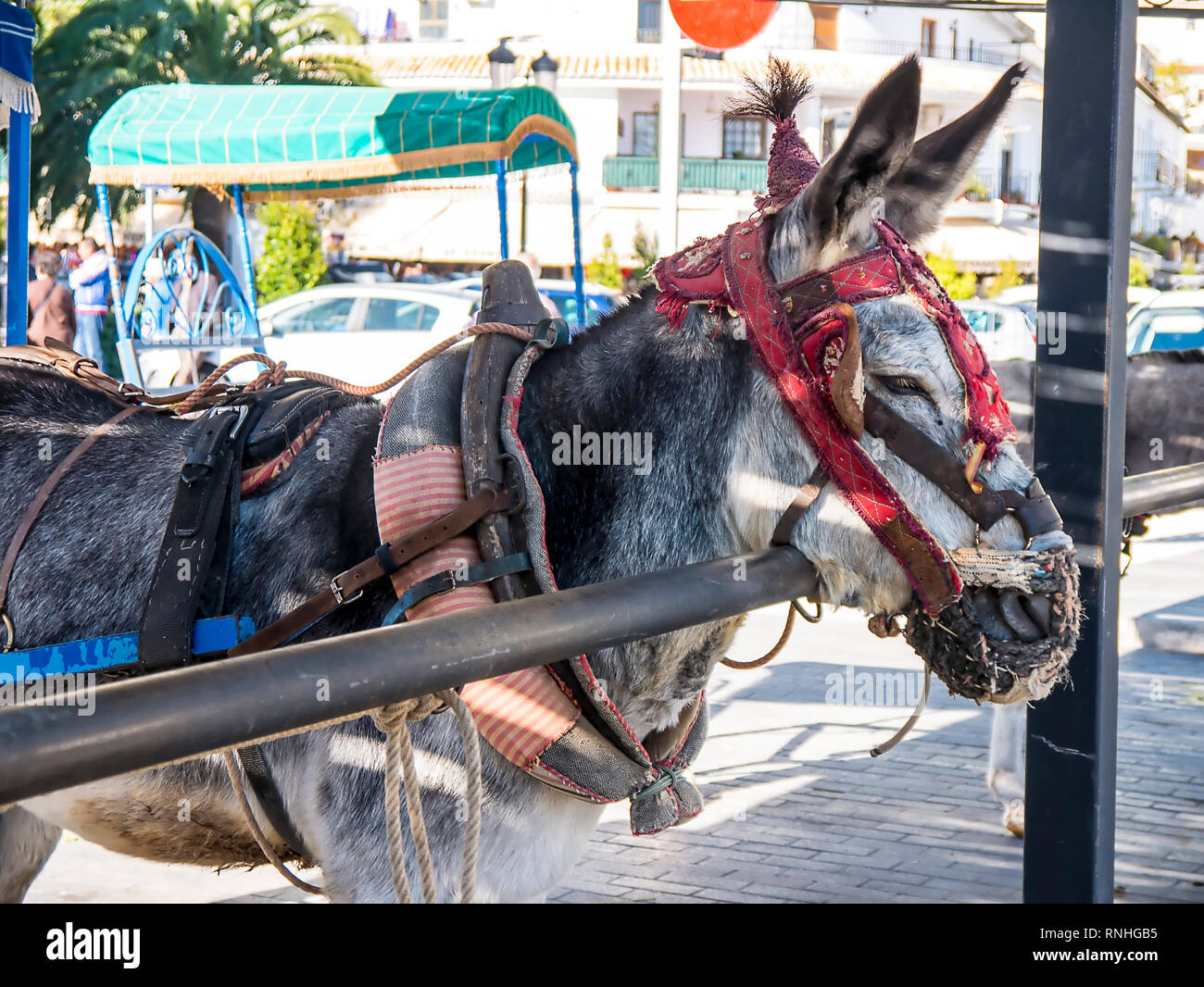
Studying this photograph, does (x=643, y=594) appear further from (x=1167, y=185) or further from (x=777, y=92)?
(x=1167, y=185)

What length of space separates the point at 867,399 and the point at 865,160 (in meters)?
0.37

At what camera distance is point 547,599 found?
1408 mm

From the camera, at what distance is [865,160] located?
1.91 m

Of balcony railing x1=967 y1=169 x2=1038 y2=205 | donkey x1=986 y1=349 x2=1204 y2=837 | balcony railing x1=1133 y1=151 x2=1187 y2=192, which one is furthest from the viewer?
balcony railing x1=1133 y1=151 x2=1187 y2=192

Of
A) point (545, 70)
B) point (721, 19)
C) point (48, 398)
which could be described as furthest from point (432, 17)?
point (48, 398)

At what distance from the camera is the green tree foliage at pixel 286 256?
890 inches

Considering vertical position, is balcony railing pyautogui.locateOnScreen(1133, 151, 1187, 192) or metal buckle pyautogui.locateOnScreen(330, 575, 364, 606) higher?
balcony railing pyautogui.locateOnScreen(1133, 151, 1187, 192)

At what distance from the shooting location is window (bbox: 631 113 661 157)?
39.1 metres

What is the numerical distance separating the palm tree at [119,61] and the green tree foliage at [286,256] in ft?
8.39

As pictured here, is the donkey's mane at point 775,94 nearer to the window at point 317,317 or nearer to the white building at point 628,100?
the window at point 317,317

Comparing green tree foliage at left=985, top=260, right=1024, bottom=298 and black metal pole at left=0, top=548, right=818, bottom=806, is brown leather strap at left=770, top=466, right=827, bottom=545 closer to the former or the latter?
black metal pole at left=0, top=548, right=818, bottom=806

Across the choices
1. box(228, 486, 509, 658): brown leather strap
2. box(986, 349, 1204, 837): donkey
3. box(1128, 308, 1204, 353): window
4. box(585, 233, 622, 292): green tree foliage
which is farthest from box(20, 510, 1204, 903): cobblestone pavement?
box(585, 233, 622, 292): green tree foliage

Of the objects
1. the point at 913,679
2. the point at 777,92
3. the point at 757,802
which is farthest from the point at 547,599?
the point at 913,679

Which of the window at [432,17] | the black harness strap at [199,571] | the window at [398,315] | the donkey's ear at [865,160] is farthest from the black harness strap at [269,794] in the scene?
the window at [432,17]
